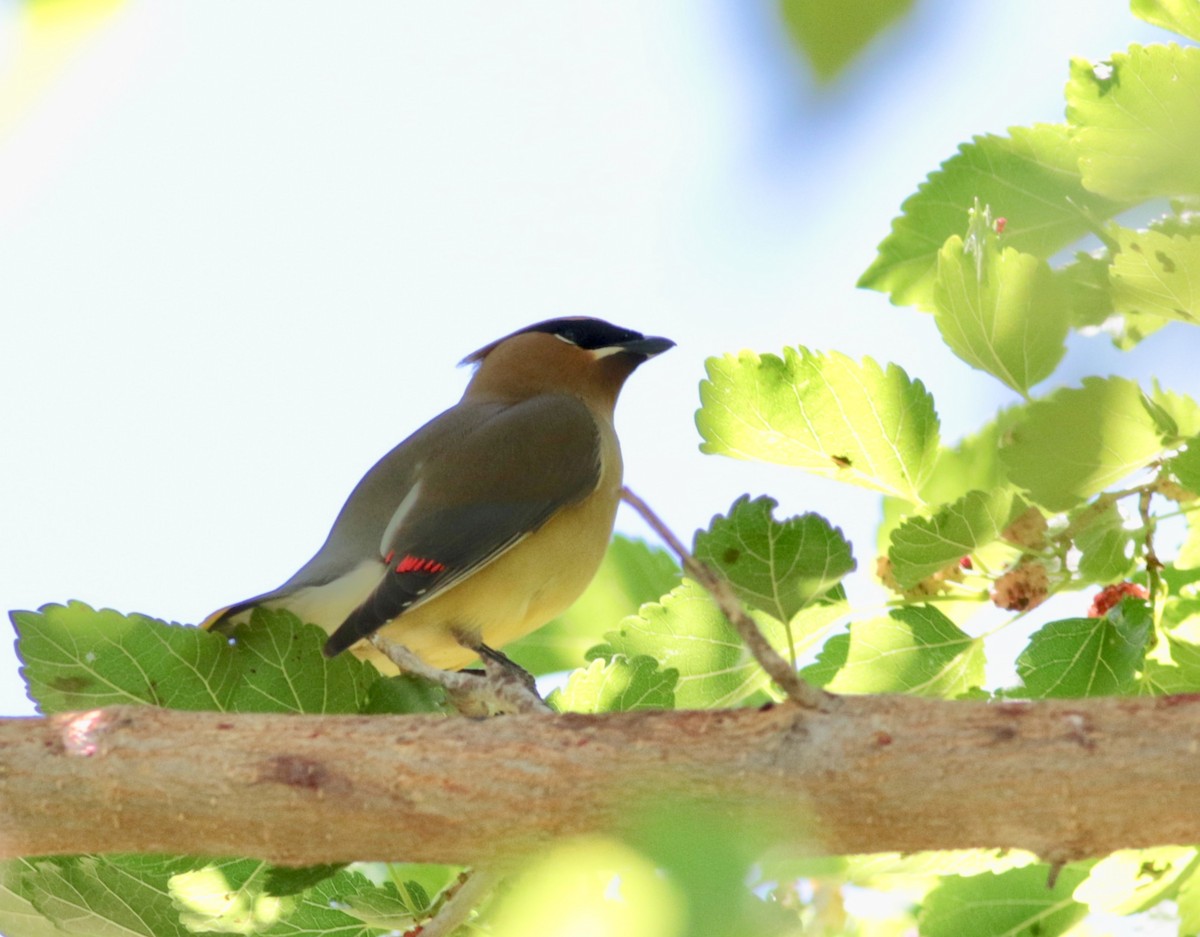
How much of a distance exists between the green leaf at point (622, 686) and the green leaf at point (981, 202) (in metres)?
0.87

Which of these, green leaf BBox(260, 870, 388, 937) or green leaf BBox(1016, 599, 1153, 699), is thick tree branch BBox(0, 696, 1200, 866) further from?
green leaf BBox(1016, 599, 1153, 699)

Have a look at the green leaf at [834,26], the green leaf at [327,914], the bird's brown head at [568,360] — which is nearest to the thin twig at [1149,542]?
the green leaf at [327,914]

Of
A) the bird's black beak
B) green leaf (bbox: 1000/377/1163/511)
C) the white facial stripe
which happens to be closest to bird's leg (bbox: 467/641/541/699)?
the white facial stripe

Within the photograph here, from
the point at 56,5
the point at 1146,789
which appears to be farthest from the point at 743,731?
the point at 56,5

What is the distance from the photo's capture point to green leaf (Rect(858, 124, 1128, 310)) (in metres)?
2.07

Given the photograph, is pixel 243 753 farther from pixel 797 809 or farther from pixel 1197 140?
pixel 1197 140

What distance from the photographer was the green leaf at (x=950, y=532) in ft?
7.88

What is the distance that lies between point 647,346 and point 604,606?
5.41ft

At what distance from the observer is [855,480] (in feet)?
8.87

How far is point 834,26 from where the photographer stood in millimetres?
427

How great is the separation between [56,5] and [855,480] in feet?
7.77

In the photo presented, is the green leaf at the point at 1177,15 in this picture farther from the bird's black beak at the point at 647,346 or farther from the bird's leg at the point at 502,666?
the bird's black beak at the point at 647,346

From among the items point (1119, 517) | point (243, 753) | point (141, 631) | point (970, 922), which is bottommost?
point (970, 922)

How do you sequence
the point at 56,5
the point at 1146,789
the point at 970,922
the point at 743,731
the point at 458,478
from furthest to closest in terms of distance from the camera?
the point at 458,478 → the point at 970,922 → the point at 743,731 → the point at 1146,789 → the point at 56,5
